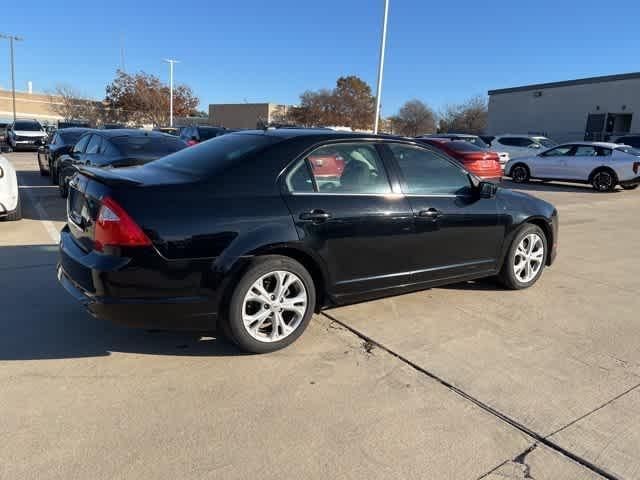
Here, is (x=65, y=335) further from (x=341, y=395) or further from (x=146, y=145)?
(x=146, y=145)

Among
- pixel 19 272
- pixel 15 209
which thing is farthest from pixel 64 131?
pixel 19 272

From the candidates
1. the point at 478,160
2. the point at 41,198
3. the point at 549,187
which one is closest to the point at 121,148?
the point at 41,198

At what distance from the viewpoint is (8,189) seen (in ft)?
24.8

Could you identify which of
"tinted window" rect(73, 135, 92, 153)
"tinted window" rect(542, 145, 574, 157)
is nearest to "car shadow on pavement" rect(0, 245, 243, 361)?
"tinted window" rect(73, 135, 92, 153)

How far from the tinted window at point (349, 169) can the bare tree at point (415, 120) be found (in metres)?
62.6

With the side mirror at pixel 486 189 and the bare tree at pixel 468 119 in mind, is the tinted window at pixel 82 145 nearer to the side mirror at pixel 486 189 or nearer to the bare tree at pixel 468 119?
the side mirror at pixel 486 189

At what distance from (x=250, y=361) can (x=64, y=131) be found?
422 inches

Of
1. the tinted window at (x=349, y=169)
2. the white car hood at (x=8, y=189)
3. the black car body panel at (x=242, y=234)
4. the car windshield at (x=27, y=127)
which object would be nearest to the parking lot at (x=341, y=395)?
the black car body panel at (x=242, y=234)

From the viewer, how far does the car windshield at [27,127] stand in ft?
86.3

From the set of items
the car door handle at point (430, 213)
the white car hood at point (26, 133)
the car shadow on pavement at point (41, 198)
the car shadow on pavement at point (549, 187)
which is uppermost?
the white car hood at point (26, 133)

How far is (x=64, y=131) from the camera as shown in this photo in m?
12.1

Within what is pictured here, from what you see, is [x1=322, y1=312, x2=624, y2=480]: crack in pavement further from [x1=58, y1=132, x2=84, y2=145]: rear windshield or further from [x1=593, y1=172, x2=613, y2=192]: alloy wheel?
[x1=593, y1=172, x2=613, y2=192]: alloy wheel

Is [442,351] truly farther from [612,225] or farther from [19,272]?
[612,225]

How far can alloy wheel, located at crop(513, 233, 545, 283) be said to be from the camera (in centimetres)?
530
